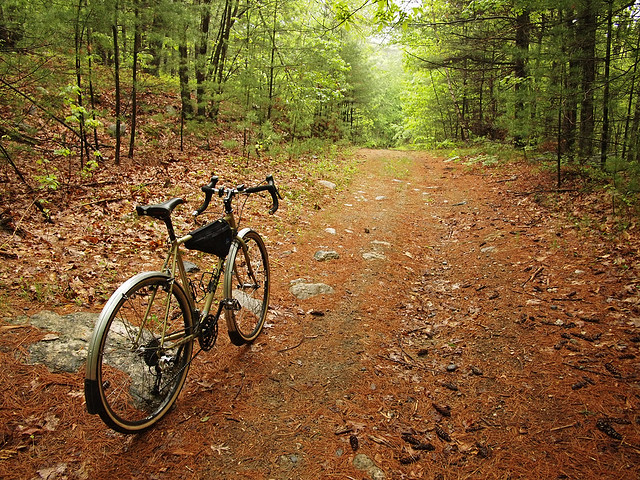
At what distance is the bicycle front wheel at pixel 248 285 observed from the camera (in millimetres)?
3646

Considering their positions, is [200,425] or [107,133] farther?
[107,133]

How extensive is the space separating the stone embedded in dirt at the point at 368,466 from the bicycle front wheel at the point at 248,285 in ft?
5.34

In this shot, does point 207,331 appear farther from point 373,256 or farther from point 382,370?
point 373,256

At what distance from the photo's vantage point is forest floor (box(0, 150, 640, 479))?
8.23 feet

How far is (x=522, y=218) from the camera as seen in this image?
7379mm

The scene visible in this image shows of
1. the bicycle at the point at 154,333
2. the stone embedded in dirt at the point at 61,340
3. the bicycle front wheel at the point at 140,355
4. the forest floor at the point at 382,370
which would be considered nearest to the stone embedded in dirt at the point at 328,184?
the forest floor at the point at 382,370

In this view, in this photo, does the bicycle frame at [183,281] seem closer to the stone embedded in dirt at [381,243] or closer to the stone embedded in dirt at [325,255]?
the stone embedded in dirt at [325,255]

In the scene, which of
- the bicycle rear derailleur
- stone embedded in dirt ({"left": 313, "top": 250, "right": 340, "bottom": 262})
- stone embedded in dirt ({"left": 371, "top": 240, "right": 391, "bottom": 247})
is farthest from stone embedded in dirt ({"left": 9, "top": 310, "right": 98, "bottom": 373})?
stone embedded in dirt ({"left": 371, "top": 240, "right": 391, "bottom": 247})

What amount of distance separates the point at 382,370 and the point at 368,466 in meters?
1.13

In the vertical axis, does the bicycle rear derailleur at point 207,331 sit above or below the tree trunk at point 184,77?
below

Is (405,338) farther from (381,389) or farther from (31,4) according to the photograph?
(31,4)

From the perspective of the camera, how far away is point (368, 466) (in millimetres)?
2514

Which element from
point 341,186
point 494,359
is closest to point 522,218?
point 494,359

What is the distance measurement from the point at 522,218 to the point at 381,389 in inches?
227
